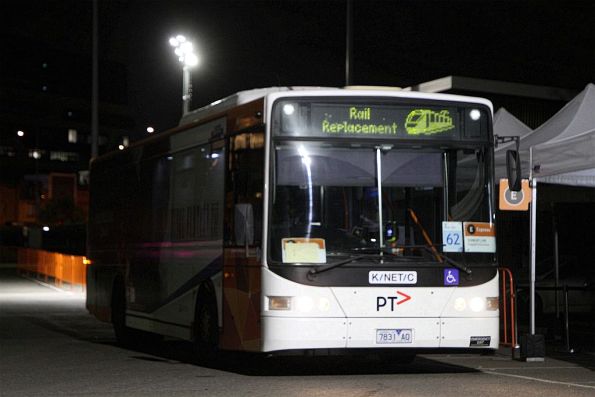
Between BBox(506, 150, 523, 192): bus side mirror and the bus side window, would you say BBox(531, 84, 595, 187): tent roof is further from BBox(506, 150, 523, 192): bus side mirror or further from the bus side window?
the bus side window

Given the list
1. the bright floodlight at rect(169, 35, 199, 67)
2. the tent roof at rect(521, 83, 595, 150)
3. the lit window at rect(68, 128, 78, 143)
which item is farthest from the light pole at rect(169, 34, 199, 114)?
the lit window at rect(68, 128, 78, 143)

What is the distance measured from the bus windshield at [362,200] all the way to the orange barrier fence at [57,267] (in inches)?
1016

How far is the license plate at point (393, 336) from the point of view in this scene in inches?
497

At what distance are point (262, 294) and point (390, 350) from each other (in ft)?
5.09

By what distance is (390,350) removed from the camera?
12.7 meters

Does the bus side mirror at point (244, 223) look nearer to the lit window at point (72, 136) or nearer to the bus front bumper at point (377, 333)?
the bus front bumper at point (377, 333)

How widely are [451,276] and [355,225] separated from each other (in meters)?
1.24

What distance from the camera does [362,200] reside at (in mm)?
12641

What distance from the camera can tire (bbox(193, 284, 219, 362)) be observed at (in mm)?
14016

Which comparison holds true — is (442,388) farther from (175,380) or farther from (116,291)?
(116,291)

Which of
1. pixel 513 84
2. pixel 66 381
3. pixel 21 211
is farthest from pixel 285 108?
pixel 21 211

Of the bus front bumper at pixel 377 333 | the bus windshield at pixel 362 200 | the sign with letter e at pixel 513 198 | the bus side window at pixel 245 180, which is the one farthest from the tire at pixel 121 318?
the bus windshield at pixel 362 200

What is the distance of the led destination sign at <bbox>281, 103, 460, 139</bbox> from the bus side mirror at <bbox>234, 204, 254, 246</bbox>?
94 cm

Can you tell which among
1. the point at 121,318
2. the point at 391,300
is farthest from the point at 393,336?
the point at 121,318
